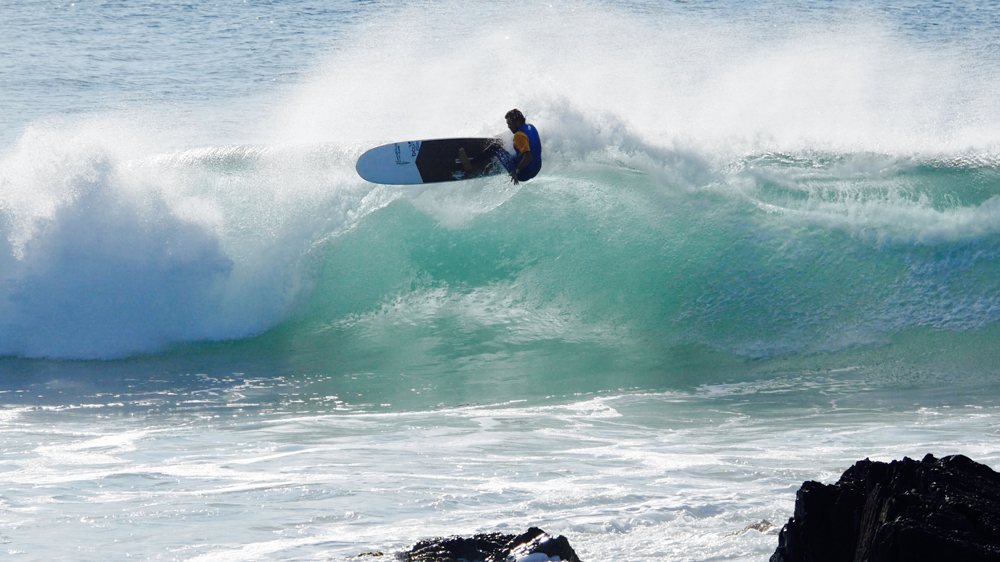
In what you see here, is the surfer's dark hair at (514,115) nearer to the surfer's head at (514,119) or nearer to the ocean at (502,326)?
the surfer's head at (514,119)

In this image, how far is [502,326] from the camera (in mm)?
9148

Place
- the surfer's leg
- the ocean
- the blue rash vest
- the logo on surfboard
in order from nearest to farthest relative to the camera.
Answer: the ocean
the blue rash vest
the surfer's leg
the logo on surfboard

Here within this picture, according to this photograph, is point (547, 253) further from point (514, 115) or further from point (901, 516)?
point (901, 516)

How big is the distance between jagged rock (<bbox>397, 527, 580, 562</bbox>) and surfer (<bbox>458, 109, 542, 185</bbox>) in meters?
5.20

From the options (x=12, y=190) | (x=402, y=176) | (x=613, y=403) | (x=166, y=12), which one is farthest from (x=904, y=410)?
(x=166, y=12)

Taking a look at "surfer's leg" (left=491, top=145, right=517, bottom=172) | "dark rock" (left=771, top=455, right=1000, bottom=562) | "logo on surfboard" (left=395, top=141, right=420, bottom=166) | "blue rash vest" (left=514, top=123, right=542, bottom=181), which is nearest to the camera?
"dark rock" (left=771, top=455, right=1000, bottom=562)

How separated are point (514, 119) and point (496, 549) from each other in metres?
5.43

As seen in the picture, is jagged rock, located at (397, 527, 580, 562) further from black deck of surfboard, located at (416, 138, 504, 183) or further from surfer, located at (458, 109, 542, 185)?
black deck of surfboard, located at (416, 138, 504, 183)

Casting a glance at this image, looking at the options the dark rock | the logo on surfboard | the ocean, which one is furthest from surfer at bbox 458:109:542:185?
the dark rock

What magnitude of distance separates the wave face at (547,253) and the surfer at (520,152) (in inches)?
15.6

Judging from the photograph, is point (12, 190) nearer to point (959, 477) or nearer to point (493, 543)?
point (493, 543)

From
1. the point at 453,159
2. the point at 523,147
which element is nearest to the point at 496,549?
the point at 523,147

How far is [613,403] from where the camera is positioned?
7.50m

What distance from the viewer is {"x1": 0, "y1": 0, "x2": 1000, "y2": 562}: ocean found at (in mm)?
5016
